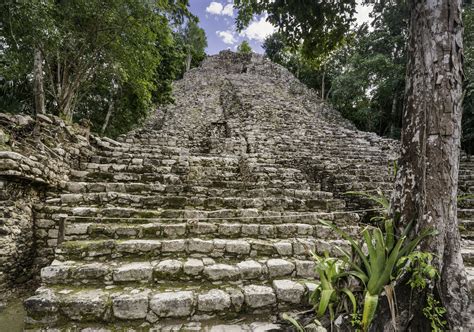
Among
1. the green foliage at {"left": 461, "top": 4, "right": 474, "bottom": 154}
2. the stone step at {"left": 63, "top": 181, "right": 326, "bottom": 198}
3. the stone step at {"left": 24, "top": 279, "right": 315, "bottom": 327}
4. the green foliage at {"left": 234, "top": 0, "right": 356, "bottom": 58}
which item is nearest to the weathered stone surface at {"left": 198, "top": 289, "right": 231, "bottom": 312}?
the stone step at {"left": 24, "top": 279, "right": 315, "bottom": 327}

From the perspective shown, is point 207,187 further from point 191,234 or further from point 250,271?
point 250,271

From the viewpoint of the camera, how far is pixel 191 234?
8.65ft

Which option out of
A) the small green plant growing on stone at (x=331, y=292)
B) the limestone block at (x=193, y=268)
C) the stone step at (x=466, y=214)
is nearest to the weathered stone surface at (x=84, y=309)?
the limestone block at (x=193, y=268)

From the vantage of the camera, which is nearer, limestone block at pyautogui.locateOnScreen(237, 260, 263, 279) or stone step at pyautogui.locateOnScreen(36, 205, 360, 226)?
limestone block at pyautogui.locateOnScreen(237, 260, 263, 279)

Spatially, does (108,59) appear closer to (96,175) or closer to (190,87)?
(96,175)

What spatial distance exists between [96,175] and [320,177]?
4555 millimetres

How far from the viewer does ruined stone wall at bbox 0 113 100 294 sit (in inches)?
101

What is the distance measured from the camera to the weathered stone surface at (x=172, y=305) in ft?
5.82

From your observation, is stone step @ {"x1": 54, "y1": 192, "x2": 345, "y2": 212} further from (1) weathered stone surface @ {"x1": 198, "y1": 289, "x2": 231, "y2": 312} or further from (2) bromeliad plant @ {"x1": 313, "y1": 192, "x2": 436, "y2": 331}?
(2) bromeliad plant @ {"x1": 313, "y1": 192, "x2": 436, "y2": 331}

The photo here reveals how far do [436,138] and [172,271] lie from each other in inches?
99.1

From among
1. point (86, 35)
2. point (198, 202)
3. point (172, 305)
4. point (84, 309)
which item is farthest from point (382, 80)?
point (84, 309)

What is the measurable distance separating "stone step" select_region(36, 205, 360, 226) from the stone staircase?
0.05ft

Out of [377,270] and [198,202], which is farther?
[198,202]

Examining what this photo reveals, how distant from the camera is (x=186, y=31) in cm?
2794
